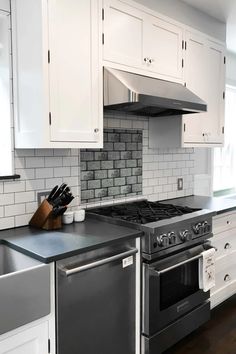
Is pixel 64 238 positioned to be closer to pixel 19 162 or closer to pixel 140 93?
pixel 19 162

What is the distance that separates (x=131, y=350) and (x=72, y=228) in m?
0.81

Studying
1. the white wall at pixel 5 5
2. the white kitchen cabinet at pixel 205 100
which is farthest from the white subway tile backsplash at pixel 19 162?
the white kitchen cabinet at pixel 205 100

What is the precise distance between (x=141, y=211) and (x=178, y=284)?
56cm

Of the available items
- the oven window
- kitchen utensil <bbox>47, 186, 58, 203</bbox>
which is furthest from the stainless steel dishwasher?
kitchen utensil <bbox>47, 186, 58, 203</bbox>

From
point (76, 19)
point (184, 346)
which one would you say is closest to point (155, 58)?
point (76, 19)

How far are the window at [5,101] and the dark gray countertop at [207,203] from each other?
4.98 ft

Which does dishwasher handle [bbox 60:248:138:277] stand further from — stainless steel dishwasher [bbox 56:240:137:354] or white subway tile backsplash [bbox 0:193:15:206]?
white subway tile backsplash [bbox 0:193:15:206]

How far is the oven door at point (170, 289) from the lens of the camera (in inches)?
78.2

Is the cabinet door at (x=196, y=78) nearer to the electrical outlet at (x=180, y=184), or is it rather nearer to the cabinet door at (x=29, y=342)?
the electrical outlet at (x=180, y=184)

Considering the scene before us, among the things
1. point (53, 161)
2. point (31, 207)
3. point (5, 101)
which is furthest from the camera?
point (53, 161)

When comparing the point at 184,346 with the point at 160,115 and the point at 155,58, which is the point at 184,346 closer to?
the point at 160,115

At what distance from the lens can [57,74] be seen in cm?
183

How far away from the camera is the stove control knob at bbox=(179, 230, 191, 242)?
216cm

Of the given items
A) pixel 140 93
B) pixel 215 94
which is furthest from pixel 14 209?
pixel 215 94
